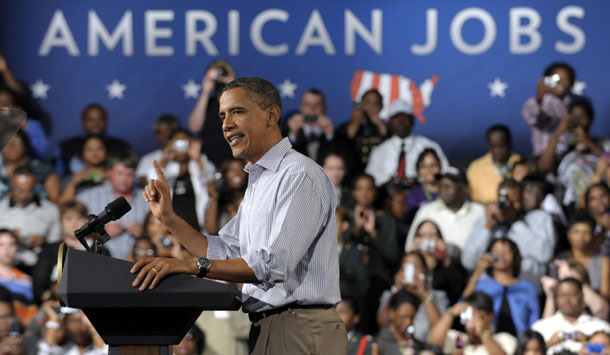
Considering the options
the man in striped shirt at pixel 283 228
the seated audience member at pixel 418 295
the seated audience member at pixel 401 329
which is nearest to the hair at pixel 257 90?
the man in striped shirt at pixel 283 228

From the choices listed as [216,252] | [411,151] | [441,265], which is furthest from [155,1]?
[216,252]

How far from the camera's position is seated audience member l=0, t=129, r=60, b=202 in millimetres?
6809

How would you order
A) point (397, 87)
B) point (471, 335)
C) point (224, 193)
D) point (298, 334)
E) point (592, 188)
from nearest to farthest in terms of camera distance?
point (298, 334)
point (471, 335)
point (592, 188)
point (224, 193)
point (397, 87)

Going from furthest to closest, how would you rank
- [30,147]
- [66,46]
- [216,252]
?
1. [66,46]
2. [30,147]
3. [216,252]

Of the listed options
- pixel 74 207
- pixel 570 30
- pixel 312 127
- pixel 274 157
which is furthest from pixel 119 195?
pixel 274 157

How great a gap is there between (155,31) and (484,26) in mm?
2730

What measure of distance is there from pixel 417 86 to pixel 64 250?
18.8ft

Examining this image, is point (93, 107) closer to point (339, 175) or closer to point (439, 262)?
point (339, 175)

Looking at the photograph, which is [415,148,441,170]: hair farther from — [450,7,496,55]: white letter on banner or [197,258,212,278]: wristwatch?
[197,258,212,278]: wristwatch

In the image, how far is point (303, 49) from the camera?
771cm

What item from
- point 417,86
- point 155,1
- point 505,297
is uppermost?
point 155,1

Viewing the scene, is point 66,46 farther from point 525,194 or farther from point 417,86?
point 525,194

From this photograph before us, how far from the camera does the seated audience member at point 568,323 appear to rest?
5.81 metres

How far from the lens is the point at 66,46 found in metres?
7.75
